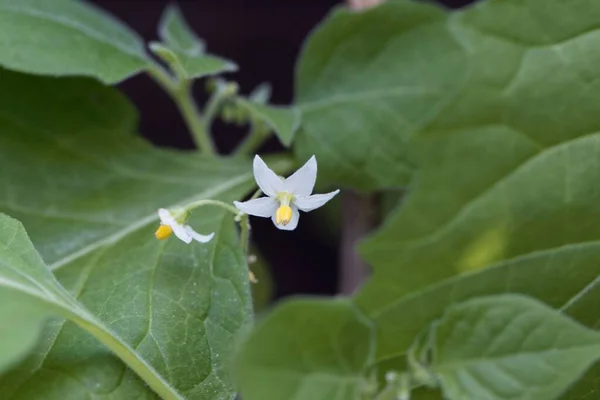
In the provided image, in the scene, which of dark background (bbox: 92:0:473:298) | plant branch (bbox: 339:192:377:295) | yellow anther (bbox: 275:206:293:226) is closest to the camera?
yellow anther (bbox: 275:206:293:226)

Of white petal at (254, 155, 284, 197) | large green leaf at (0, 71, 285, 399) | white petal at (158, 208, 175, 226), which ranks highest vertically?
white petal at (254, 155, 284, 197)

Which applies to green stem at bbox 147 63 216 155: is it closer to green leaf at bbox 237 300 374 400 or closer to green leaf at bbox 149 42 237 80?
green leaf at bbox 149 42 237 80

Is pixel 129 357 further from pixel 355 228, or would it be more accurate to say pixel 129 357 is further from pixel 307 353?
pixel 355 228

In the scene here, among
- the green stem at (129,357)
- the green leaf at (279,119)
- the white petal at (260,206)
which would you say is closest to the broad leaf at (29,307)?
the green stem at (129,357)

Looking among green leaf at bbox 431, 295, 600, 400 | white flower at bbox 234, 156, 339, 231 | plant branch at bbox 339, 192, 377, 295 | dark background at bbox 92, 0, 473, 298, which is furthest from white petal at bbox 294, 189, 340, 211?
A: dark background at bbox 92, 0, 473, 298

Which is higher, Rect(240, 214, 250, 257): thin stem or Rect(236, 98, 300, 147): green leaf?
Rect(236, 98, 300, 147): green leaf

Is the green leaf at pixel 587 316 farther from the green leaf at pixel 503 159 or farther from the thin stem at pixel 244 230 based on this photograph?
the thin stem at pixel 244 230

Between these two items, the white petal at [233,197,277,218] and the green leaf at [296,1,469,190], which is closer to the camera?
the white petal at [233,197,277,218]

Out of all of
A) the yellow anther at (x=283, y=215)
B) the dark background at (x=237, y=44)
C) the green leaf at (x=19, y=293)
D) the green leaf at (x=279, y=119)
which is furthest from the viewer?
the dark background at (x=237, y=44)
